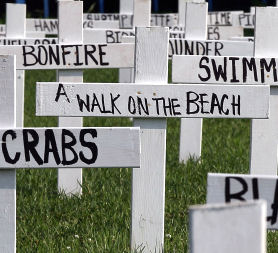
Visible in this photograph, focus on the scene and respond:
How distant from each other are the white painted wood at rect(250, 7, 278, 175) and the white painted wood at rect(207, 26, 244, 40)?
257 cm

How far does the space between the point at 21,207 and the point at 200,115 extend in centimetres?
164

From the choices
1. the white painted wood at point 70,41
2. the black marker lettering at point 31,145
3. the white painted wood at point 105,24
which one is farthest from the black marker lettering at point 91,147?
the white painted wood at point 105,24

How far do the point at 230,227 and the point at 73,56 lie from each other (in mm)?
3597

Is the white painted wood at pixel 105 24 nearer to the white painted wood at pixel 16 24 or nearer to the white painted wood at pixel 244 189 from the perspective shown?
the white painted wood at pixel 16 24

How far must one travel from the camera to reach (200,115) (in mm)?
3947

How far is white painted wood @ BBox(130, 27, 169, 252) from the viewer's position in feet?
13.2

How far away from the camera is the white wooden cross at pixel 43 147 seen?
3254 millimetres

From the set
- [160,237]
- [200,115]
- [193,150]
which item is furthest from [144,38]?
[193,150]

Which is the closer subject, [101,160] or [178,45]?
[101,160]

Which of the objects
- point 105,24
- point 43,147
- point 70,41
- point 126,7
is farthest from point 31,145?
point 126,7

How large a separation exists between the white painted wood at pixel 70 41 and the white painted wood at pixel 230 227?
3.75 metres

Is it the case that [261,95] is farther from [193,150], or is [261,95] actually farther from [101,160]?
[193,150]

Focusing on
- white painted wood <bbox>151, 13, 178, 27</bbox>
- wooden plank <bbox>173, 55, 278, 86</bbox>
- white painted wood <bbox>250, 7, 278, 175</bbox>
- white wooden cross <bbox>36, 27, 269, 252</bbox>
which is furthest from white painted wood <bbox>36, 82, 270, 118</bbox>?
white painted wood <bbox>151, 13, 178, 27</bbox>

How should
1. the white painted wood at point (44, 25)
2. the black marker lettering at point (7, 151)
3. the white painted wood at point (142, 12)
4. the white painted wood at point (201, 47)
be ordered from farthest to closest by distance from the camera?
the white painted wood at point (44, 25)
the white painted wood at point (142, 12)
the white painted wood at point (201, 47)
the black marker lettering at point (7, 151)
